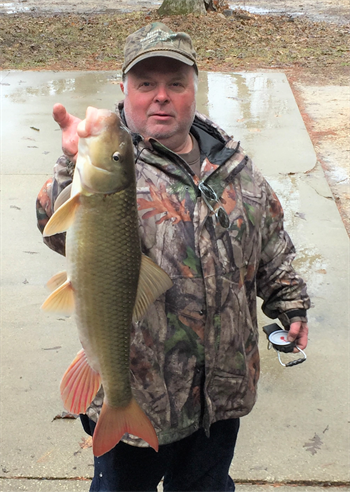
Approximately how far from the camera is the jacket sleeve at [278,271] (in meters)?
2.45

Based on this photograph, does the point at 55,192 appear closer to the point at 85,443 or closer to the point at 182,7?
the point at 85,443

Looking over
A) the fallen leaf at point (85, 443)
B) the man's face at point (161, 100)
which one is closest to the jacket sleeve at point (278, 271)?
the man's face at point (161, 100)

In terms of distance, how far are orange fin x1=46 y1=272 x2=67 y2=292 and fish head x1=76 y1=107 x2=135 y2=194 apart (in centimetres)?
35

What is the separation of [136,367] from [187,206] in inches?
24.5

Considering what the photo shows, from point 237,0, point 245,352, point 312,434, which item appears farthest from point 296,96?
point 237,0

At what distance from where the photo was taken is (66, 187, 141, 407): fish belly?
65.4 inches

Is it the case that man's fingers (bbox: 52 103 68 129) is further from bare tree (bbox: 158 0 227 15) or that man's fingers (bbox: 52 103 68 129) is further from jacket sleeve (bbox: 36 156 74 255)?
bare tree (bbox: 158 0 227 15)

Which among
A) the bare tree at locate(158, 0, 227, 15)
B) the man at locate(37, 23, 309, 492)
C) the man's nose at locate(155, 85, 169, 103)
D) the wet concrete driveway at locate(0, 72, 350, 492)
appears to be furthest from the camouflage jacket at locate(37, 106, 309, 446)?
the bare tree at locate(158, 0, 227, 15)

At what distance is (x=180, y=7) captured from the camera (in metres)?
15.4

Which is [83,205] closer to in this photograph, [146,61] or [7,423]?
[146,61]

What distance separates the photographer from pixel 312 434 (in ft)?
10.5

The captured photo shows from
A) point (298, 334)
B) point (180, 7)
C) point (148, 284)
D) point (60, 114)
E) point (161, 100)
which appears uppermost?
point (60, 114)

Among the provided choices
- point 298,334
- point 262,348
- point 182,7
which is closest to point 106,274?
point 298,334

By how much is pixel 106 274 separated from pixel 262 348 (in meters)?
2.30
